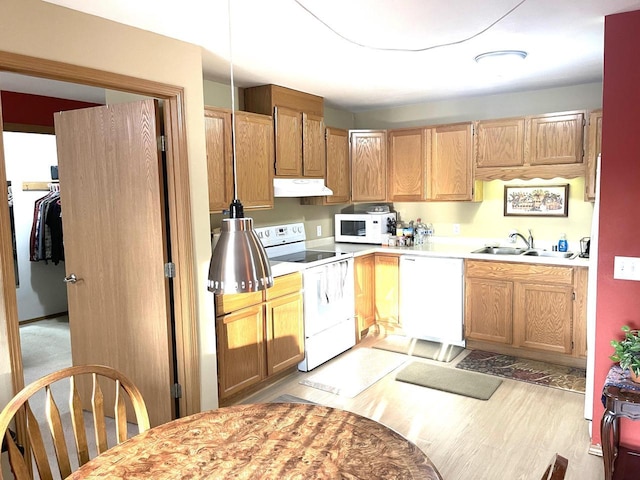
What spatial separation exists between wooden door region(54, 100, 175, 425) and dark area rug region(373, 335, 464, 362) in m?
2.31

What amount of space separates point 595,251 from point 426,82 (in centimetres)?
197

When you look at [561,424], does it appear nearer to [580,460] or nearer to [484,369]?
[580,460]

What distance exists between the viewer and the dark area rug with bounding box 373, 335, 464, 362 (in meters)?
4.48

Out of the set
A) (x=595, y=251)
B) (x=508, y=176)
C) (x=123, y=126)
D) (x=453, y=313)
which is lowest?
(x=453, y=313)

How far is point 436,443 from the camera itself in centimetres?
298

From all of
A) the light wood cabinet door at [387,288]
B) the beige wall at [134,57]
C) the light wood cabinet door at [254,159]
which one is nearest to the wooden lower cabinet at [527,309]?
the light wood cabinet door at [387,288]

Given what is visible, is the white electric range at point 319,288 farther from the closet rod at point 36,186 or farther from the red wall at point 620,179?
the closet rod at point 36,186

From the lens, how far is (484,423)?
10.5 feet

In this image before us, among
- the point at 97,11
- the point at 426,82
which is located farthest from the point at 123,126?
the point at 426,82

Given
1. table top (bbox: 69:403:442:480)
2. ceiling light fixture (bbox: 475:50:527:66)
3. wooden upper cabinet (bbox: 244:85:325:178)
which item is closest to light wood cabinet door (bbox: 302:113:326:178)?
wooden upper cabinet (bbox: 244:85:325:178)

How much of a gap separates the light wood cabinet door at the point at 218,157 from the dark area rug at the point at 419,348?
2.22 meters

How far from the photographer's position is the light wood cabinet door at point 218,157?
3400mm

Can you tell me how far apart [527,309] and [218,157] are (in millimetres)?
2848

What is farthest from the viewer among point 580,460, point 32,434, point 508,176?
point 508,176
